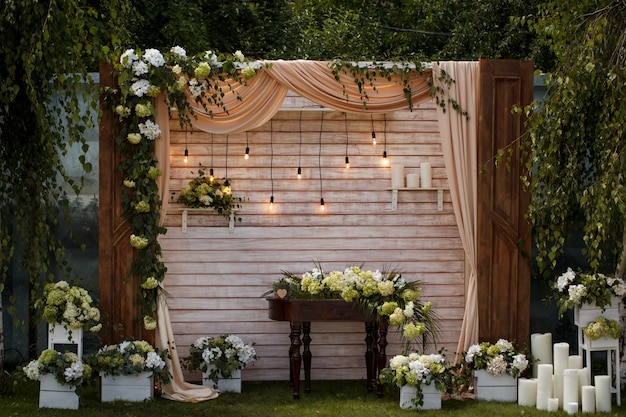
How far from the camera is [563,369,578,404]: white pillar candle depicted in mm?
6883

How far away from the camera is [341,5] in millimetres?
15836

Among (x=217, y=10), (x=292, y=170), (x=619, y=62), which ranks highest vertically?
(x=217, y=10)

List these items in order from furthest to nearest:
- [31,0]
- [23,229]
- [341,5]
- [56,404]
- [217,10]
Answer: [341,5] → [217,10] → [56,404] → [23,229] → [31,0]

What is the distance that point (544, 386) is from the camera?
7004mm

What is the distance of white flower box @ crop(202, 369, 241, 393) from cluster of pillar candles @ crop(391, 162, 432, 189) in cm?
196

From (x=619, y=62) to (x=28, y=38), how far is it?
3535mm

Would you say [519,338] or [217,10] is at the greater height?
[217,10]

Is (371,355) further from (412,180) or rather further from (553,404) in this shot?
(412,180)

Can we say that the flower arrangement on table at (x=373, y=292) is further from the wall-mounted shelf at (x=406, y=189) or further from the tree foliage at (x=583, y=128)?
the tree foliage at (x=583, y=128)

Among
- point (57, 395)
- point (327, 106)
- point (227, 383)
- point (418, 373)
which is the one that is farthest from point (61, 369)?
point (327, 106)

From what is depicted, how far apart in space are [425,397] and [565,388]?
963 mm

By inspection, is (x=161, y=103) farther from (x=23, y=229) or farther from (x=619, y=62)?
(x=619, y=62)

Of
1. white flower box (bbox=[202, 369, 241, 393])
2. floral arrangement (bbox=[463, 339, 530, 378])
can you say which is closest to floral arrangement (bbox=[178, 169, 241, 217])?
white flower box (bbox=[202, 369, 241, 393])

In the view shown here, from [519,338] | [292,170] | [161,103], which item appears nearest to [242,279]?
[292,170]
